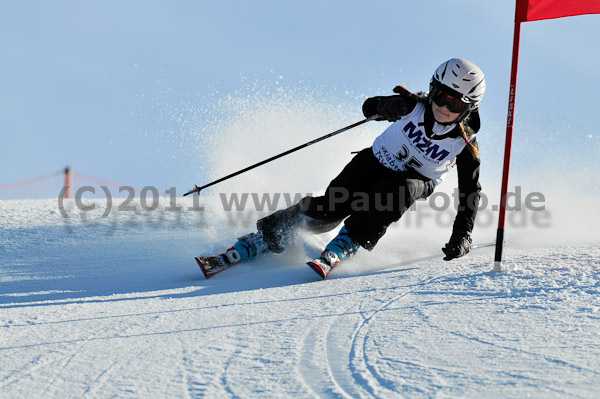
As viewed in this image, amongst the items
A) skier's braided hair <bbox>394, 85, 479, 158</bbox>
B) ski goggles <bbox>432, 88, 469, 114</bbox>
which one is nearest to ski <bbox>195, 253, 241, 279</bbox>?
skier's braided hair <bbox>394, 85, 479, 158</bbox>

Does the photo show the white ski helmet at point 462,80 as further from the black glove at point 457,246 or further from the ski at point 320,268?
the ski at point 320,268

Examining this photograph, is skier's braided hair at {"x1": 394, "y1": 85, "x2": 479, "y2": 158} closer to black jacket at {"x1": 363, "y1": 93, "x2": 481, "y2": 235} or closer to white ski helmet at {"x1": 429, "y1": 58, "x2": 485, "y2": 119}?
→ black jacket at {"x1": 363, "y1": 93, "x2": 481, "y2": 235}

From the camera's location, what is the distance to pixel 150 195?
756 centimetres

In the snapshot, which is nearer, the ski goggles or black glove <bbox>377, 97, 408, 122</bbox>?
the ski goggles

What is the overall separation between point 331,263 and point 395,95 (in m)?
1.34

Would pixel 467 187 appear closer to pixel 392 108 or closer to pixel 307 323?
pixel 392 108

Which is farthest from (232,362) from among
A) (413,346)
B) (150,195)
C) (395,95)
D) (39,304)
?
(150,195)

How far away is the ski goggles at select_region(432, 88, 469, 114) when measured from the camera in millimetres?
3508

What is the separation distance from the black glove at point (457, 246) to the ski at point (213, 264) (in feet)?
4.79

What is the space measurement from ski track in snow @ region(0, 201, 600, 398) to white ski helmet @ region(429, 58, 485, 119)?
1070 mm

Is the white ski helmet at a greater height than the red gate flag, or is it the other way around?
the red gate flag

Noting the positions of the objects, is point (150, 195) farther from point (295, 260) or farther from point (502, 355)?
point (502, 355)

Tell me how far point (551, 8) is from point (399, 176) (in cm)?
156

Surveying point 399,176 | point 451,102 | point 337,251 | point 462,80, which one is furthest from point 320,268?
point 462,80
